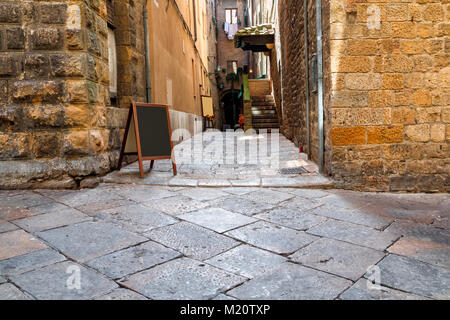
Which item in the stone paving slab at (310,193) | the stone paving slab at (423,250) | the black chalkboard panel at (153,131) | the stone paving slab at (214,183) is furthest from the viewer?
the black chalkboard panel at (153,131)

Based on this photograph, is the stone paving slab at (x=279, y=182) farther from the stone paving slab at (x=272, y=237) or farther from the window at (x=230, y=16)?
the window at (x=230, y=16)

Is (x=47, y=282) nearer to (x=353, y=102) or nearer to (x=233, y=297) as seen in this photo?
(x=233, y=297)

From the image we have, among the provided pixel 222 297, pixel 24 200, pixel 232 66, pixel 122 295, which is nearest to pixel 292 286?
pixel 222 297

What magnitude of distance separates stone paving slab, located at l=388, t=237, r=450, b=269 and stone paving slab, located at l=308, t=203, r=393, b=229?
34 cm

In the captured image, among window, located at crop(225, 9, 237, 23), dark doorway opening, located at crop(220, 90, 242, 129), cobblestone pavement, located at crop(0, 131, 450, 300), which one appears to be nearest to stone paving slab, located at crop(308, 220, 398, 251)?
cobblestone pavement, located at crop(0, 131, 450, 300)

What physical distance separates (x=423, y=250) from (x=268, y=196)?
1.64 m

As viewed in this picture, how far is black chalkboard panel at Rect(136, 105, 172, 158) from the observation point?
4.52 m

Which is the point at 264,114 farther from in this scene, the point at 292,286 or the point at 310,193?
the point at 292,286

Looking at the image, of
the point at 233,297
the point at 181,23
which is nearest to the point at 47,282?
the point at 233,297

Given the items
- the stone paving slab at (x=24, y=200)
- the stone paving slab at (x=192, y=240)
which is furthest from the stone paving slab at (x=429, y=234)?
the stone paving slab at (x=24, y=200)

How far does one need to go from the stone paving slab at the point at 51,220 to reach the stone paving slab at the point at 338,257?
5.58 ft

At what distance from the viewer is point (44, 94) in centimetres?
388

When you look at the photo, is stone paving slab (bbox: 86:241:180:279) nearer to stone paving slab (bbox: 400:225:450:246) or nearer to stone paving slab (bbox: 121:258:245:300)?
stone paving slab (bbox: 121:258:245:300)

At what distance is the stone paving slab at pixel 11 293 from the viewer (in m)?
1.63
